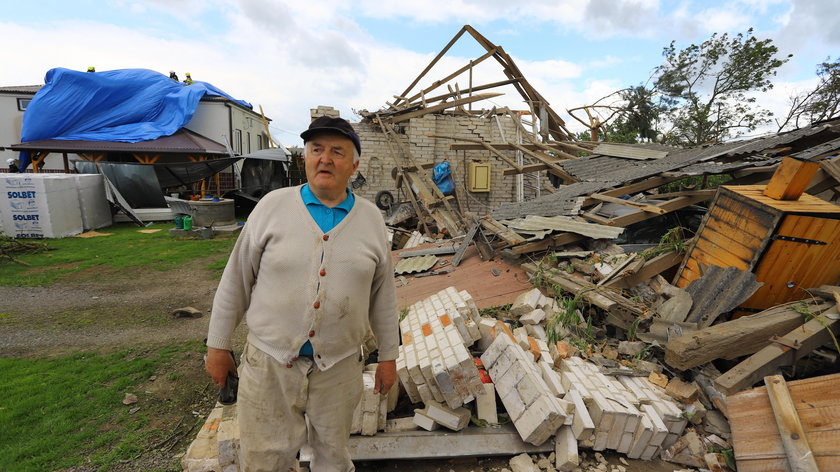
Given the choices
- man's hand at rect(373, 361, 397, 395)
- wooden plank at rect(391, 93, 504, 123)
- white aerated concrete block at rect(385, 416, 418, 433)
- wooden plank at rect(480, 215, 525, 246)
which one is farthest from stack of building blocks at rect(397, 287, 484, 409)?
wooden plank at rect(391, 93, 504, 123)

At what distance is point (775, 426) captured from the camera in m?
2.29

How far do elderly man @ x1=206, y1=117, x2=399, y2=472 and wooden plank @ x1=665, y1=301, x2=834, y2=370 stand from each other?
101 inches

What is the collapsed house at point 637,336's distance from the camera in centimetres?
254

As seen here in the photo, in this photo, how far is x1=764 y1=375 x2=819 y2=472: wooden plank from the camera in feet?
6.59

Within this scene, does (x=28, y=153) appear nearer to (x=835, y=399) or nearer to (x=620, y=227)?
(x=620, y=227)

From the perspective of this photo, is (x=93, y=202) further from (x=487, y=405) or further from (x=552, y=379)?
(x=552, y=379)

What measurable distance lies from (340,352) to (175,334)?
4559 mm

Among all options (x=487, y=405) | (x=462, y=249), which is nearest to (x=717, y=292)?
(x=487, y=405)

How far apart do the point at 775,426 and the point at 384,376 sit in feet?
7.88

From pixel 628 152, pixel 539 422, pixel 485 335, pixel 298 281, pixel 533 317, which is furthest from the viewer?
pixel 628 152

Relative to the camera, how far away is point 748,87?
55.9ft

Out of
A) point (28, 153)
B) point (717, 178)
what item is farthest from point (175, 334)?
point (28, 153)

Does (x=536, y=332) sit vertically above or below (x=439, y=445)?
above

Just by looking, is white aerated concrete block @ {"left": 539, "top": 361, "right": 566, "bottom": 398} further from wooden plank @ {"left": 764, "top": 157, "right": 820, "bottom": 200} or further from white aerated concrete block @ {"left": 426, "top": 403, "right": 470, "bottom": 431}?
wooden plank @ {"left": 764, "top": 157, "right": 820, "bottom": 200}
